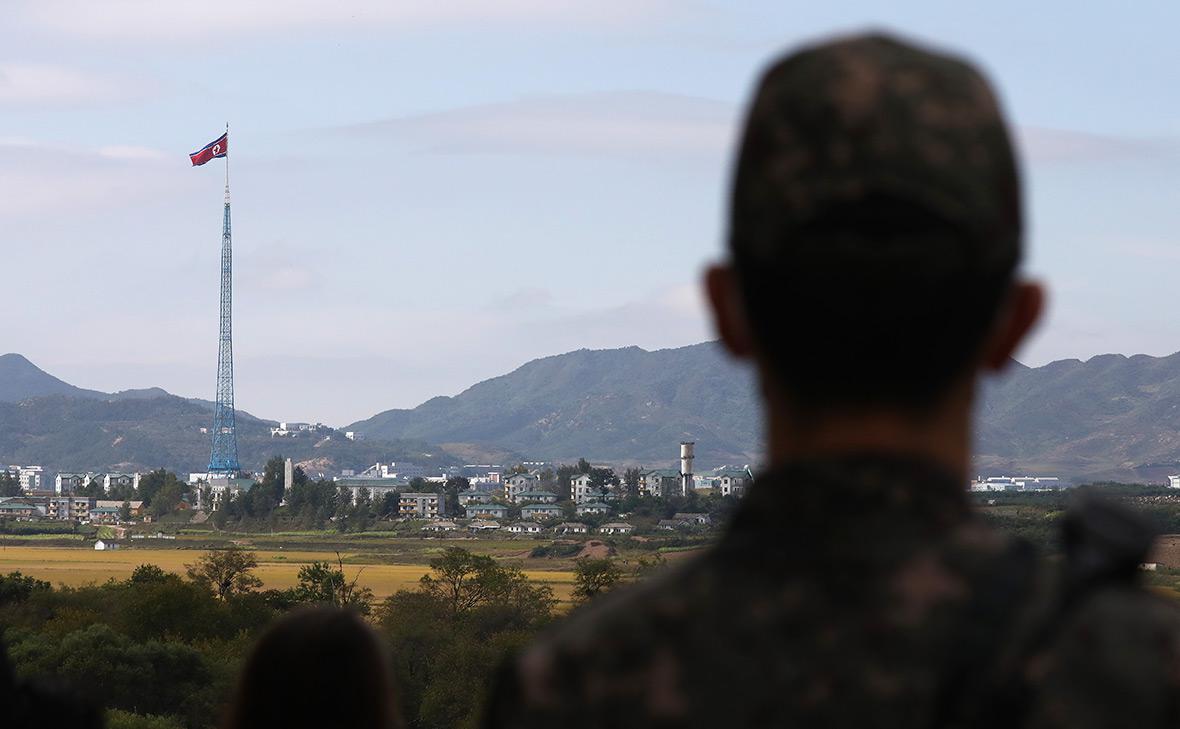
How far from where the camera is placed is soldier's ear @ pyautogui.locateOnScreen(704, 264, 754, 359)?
222 centimetres

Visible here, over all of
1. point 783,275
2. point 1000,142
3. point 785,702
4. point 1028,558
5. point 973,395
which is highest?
point 1000,142

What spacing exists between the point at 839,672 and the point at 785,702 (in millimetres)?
67

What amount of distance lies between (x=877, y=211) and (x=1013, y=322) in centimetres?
34

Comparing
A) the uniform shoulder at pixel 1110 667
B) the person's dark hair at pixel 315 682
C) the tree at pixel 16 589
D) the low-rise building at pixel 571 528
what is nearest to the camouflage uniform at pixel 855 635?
the uniform shoulder at pixel 1110 667

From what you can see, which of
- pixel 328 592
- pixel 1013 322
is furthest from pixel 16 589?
pixel 1013 322

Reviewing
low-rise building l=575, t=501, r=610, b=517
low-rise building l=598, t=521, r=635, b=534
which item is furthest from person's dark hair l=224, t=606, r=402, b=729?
low-rise building l=575, t=501, r=610, b=517

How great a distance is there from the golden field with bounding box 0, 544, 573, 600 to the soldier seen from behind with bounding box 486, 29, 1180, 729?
299 ft

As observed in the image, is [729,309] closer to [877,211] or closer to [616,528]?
[877,211]

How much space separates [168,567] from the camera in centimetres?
12962

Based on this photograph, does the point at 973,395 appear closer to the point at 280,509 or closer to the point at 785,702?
the point at 785,702

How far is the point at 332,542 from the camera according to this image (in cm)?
16512

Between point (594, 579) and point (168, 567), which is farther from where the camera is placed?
point (168, 567)

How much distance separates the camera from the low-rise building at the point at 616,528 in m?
164

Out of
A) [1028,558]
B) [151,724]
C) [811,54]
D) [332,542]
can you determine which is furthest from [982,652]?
[332,542]
